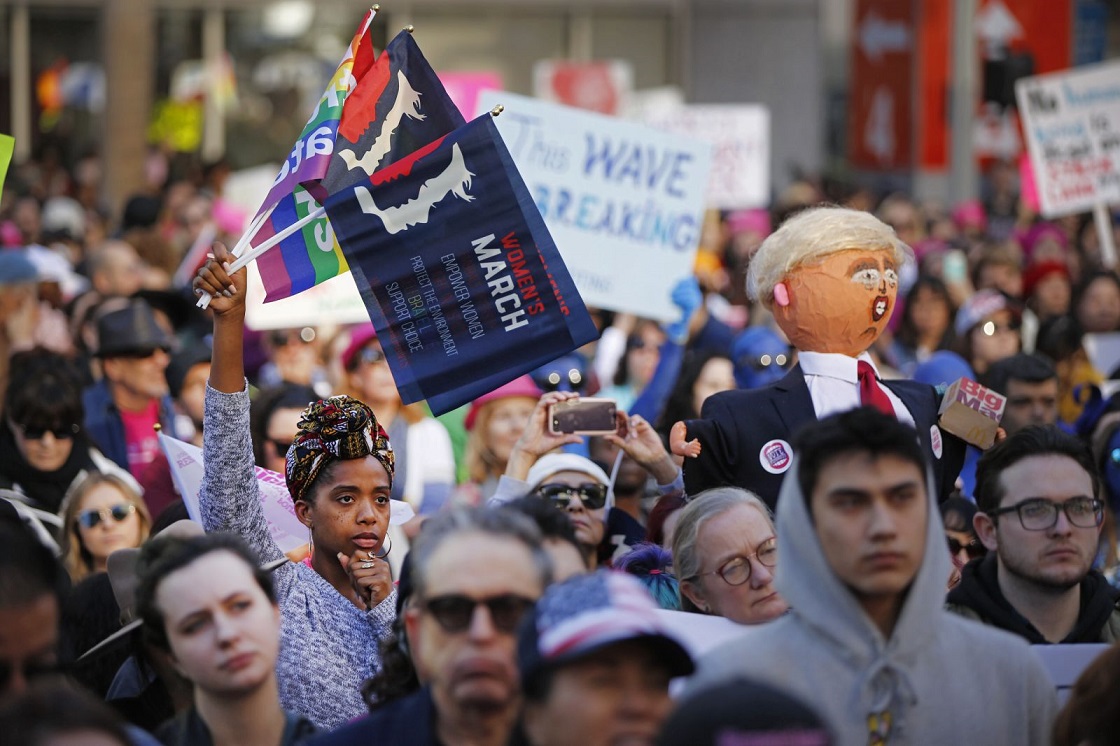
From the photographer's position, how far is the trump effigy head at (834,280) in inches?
207

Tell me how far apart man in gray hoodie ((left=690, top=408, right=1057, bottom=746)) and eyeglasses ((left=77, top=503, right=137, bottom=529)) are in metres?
3.15

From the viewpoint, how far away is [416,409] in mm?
8188

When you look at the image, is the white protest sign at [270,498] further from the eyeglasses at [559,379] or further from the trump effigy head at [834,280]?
the eyeglasses at [559,379]

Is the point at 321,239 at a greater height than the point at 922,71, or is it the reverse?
the point at 922,71

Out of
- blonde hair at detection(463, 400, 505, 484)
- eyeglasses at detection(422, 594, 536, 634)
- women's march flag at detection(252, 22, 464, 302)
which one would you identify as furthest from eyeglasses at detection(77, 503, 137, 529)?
eyeglasses at detection(422, 594, 536, 634)

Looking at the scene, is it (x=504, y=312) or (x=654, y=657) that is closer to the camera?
(x=654, y=657)

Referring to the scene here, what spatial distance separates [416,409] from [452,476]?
0.37 meters

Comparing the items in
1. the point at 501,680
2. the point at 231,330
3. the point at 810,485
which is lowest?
the point at 501,680

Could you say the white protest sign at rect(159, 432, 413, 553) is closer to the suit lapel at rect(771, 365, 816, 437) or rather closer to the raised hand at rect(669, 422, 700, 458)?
the raised hand at rect(669, 422, 700, 458)

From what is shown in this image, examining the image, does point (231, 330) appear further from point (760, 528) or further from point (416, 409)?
point (416, 409)

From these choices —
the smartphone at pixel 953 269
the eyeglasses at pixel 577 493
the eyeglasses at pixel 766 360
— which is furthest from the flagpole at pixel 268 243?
the smartphone at pixel 953 269

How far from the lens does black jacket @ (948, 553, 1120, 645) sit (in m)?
4.64

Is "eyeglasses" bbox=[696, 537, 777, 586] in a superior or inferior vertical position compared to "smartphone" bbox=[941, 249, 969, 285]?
inferior

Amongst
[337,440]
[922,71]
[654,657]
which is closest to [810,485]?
[654,657]
